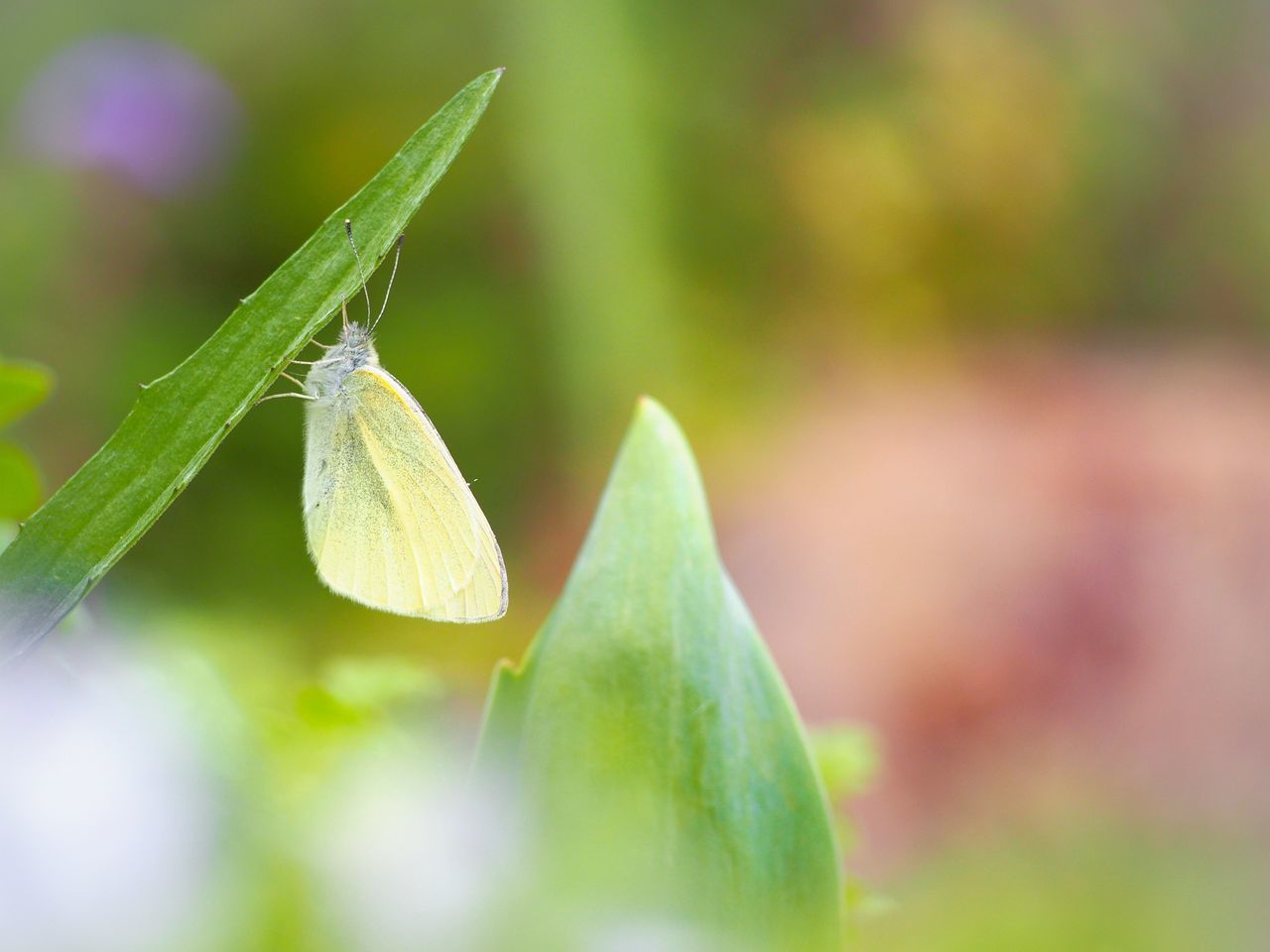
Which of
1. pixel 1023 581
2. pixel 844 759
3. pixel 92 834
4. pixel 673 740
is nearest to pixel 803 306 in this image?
pixel 1023 581

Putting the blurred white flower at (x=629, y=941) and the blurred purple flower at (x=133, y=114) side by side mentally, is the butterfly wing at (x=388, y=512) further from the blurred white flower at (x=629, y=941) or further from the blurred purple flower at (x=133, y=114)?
the blurred purple flower at (x=133, y=114)

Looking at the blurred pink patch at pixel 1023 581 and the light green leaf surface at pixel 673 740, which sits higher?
the blurred pink patch at pixel 1023 581

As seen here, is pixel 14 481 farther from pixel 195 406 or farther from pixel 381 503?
pixel 381 503

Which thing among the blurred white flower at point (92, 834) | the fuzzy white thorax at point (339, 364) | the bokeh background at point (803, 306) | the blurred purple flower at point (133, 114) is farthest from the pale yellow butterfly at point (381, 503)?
the blurred purple flower at point (133, 114)

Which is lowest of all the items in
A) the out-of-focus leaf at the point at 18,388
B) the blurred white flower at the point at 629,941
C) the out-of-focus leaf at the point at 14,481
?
the blurred white flower at the point at 629,941

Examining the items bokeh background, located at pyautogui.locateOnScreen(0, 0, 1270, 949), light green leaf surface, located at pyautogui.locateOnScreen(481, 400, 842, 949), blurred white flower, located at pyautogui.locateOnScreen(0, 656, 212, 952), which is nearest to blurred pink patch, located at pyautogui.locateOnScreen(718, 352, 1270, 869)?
bokeh background, located at pyautogui.locateOnScreen(0, 0, 1270, 949)

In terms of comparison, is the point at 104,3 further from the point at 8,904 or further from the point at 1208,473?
the point at 8,904
